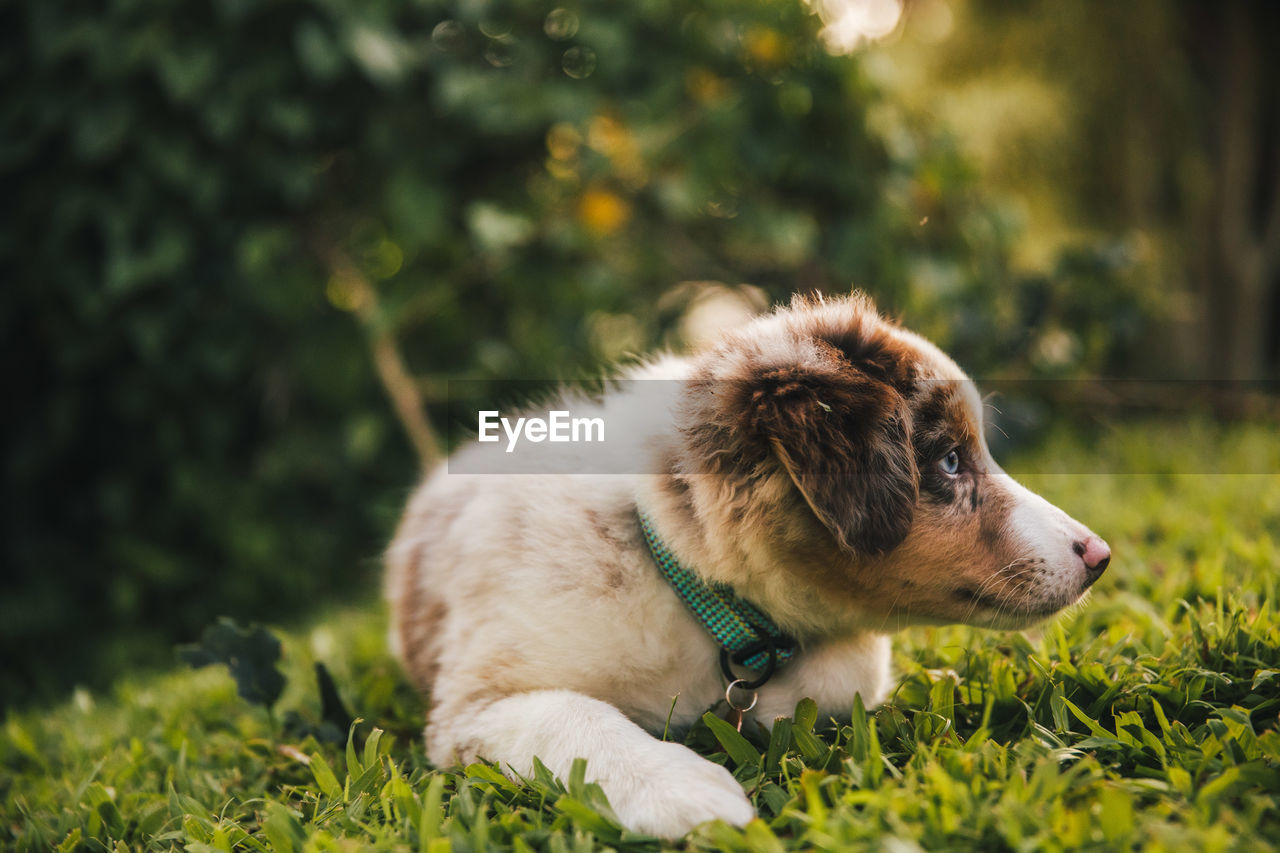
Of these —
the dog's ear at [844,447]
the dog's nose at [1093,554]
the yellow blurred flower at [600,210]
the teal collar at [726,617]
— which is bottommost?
the teal collar at [726,617]

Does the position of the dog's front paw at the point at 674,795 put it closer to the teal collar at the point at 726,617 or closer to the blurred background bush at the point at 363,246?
the teal collar at the point at 726,617

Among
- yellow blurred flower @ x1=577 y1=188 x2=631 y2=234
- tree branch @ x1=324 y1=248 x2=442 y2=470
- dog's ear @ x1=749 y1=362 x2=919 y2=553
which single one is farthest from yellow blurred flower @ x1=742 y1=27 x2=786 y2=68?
dog's ear @ x1=749 y1=362 x2=919 y2=553

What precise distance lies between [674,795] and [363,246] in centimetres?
430

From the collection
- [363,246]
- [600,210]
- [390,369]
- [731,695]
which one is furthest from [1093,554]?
[363,246]

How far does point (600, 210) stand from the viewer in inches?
201

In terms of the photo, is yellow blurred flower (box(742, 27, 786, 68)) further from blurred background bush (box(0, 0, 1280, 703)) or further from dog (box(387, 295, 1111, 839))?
dog (box(387, 295, 1111, 839))

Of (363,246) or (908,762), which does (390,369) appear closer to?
(363,246)

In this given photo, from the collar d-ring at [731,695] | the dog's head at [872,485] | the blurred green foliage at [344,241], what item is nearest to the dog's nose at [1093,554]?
the dog's head at [872,485]

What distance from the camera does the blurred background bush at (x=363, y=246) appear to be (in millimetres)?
4582

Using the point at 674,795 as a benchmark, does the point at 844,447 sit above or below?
above

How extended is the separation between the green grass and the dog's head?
0.27 metres

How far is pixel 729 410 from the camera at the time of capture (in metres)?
2.07

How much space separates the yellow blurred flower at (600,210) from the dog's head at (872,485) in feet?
10.0

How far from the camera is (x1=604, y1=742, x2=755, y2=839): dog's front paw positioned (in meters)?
1.68
